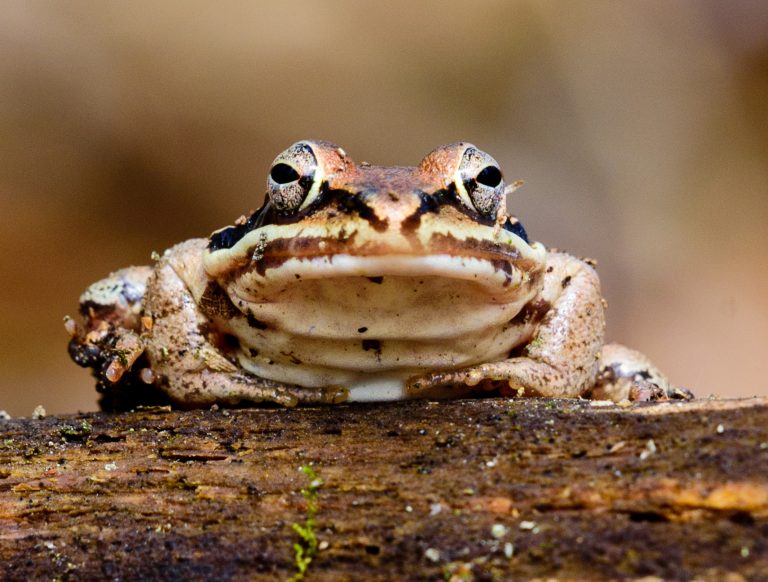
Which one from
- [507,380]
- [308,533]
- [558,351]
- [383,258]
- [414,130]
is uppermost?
[414,130]

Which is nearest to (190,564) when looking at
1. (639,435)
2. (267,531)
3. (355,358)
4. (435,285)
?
(267,531)

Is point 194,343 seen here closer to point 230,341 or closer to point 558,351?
point 230,341

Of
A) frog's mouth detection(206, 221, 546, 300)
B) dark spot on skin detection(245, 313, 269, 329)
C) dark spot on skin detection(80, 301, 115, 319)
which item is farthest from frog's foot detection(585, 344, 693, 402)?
dark spot on skin detection(80, 301, 115, 319)

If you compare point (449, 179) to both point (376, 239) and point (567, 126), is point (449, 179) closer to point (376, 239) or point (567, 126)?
point (376, 239)

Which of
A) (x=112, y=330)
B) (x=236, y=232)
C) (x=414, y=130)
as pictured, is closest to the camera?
(x=236, y=232)

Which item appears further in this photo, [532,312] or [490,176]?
[532,312]

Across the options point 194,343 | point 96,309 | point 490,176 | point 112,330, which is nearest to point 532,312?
point 490,176
